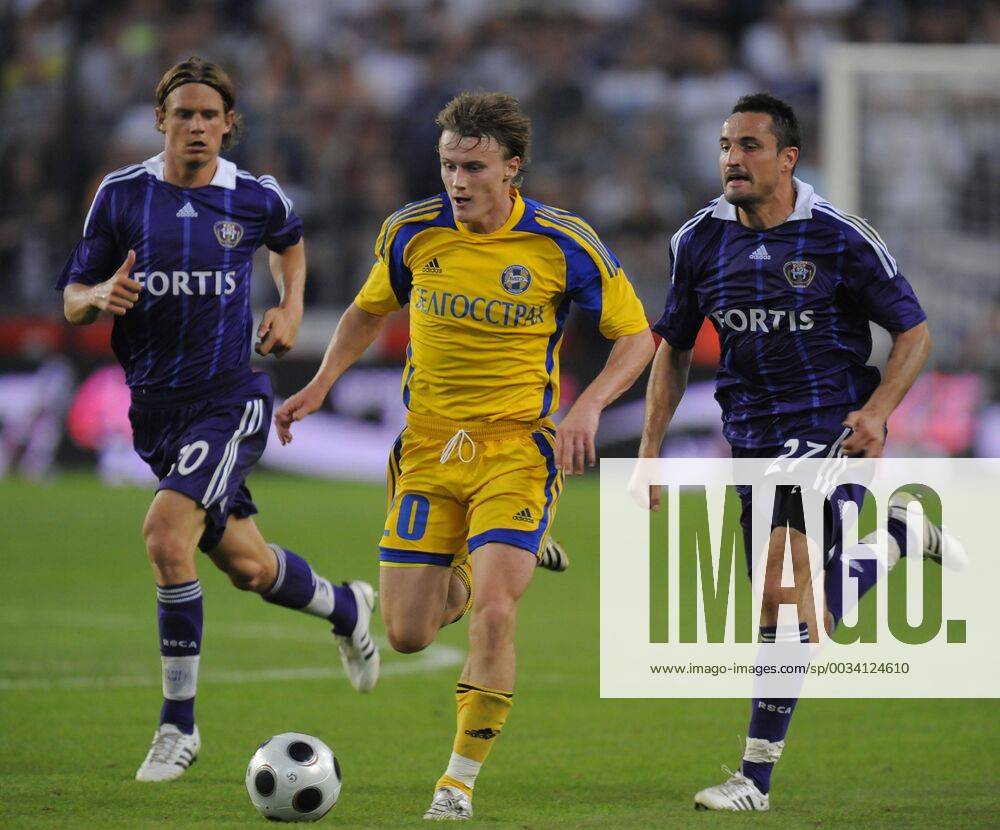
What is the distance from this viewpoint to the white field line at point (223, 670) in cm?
851

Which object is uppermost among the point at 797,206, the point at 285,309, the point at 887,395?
the point at 797,206

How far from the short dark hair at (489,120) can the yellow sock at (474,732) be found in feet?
6.11

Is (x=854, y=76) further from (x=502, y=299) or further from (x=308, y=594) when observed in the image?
(x=502, y=299)

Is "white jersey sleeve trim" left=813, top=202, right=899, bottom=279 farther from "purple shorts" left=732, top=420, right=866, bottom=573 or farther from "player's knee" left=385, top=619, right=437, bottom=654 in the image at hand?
"player's knee" left=385, top=619, right=437, bottom=654

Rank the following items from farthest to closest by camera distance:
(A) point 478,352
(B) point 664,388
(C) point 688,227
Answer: (B) point 664,388 → (C) point 688,227 → (A) point 478,352

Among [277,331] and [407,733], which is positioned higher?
[277,331]

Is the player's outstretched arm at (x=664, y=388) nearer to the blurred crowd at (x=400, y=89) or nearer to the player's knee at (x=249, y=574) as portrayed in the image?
the player's knee at (x=249, y=574)

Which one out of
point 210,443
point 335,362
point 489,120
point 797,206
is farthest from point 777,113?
point 210,443

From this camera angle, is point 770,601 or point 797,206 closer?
point 770,601

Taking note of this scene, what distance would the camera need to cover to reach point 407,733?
24.1 feet

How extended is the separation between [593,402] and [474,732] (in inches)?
45.9

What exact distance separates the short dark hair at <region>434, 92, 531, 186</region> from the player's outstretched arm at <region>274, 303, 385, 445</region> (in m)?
0.84

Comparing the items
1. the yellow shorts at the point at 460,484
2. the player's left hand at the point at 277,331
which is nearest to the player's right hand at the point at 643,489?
the yellow shorts at the point at 460,484

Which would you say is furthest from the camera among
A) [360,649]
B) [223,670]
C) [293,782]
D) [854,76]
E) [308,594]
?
[854,76]
